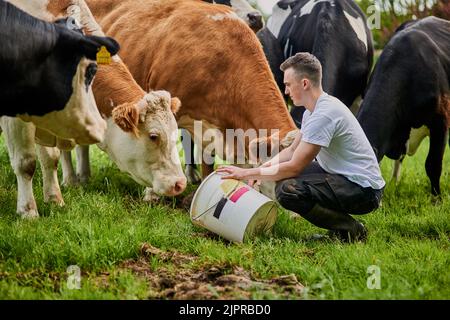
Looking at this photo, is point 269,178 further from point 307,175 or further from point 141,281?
point 141,281

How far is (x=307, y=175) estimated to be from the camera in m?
5.42

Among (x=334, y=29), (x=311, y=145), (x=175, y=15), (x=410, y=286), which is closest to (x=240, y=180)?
(x=311, y=145)

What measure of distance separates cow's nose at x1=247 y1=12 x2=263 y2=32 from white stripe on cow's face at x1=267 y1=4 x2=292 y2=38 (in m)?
0.87

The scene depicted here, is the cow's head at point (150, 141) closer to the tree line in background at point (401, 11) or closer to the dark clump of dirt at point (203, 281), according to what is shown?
Result: the dark clump of dirt at point (203, 281)

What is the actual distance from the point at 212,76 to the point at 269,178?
1894 millimetres

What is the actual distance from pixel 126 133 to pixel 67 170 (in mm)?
1794

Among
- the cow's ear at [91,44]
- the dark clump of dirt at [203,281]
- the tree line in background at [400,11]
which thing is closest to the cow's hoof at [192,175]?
the dark clump of dirt at [203,281]

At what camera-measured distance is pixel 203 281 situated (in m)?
4.41

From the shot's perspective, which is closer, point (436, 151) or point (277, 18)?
point (436, 151)

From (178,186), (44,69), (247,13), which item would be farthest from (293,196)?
(247,13)

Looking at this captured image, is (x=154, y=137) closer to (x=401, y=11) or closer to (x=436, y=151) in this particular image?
(x=436, y=151)

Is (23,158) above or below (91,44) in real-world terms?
below

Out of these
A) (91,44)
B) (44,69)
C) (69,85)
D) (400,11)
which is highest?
(91,44)

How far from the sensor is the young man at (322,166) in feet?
16.9
